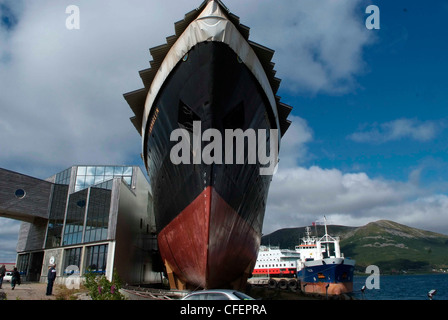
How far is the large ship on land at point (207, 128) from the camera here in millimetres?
9758

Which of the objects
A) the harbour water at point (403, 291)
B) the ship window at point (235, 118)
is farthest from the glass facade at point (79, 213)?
the harbour water at point (403, 291)

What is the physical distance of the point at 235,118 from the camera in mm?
10594

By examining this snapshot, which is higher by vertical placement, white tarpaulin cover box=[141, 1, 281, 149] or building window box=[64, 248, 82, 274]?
white tarpaulin cover box=[141, 1, 281, 149]

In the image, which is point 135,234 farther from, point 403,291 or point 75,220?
point 403,291

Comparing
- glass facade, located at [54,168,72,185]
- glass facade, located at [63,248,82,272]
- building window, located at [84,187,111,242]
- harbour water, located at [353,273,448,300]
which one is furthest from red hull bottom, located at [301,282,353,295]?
glass facade, located at [54,168,72,185]

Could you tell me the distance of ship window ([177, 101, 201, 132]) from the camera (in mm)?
10422

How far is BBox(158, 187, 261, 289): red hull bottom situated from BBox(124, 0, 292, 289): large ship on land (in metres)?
0.03

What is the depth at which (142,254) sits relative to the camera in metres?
23.5

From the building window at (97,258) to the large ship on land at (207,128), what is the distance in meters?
5.97

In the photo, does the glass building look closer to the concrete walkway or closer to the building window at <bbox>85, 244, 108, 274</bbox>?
the building window at <bbox>85, 244, 108, 274</bbox>

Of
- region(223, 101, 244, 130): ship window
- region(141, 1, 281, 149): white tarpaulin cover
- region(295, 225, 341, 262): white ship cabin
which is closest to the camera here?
region(141, 1, 281, 149): white tarpaulin cover
